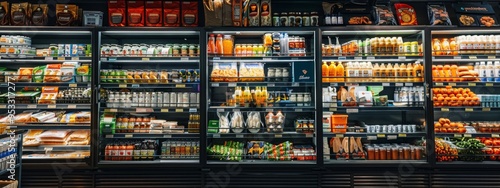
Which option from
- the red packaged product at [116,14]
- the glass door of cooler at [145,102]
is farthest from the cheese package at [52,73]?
the red packaged product at [116,14]

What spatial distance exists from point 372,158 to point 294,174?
38.6 inches

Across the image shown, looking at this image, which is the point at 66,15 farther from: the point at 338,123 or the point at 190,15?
the point at 338,123

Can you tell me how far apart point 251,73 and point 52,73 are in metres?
2.43

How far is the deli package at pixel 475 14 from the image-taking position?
385 centimetres

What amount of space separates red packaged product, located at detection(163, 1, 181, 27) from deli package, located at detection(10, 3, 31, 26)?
1657mm

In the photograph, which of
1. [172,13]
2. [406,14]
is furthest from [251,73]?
[406,14]

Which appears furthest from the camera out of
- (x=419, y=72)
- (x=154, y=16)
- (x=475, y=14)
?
(x=475, y=14)

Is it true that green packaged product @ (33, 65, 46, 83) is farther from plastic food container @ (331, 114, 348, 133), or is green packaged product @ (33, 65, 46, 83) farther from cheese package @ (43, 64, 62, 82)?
plastic food container @ (331, 114, 348, 133)

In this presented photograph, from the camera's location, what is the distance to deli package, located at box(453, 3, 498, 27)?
385cm

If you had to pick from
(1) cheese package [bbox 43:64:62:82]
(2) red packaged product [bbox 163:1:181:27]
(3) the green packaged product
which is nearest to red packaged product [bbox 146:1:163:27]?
(2) red packaged product [bbox 163:1:181:27]

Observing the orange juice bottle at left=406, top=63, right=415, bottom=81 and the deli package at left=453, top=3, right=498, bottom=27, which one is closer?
the orange juice bottle at left=406, top=63, right=415, bottom=81

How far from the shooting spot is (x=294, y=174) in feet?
11.7

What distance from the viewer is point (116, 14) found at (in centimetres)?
376

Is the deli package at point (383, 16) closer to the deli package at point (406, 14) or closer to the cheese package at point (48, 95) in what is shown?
the deli package at point (406, 14)
